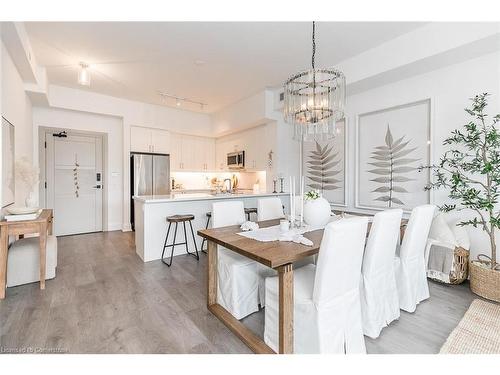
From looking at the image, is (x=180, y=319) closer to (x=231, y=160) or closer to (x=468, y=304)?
(x=468, y=304)

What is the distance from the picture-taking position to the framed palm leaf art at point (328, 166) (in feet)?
13.5

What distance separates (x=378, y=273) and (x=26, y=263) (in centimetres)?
343

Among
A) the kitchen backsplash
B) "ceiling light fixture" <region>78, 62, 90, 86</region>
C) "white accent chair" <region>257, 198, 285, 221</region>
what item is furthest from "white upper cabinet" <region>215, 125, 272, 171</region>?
"ceiling light fixture" <region>78, 62, 90, 86</region>

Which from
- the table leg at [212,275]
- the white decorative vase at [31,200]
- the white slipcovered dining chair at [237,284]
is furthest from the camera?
the white decorative vase at [31,200]

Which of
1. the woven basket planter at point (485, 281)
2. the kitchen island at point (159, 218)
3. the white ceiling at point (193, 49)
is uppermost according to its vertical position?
the white ceiling at point (193, 49)

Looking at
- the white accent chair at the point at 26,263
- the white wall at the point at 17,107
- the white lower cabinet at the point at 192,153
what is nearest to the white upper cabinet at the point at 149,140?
the white lower cabinet at the point at 192,153

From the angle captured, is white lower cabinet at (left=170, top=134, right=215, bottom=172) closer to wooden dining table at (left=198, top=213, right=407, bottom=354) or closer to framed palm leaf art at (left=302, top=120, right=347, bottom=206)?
framed palm leaf art at (left=302, top=120, right=347, bottom=206)

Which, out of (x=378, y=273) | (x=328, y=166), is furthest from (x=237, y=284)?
(x=328, y=166)

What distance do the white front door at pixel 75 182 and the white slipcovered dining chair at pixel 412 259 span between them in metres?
5.52

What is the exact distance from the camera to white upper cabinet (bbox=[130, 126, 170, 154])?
534cm

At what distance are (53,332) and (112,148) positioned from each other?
14.0 ft

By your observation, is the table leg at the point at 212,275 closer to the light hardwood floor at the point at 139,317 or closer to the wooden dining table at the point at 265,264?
the wooden dining table at the point at 265,264

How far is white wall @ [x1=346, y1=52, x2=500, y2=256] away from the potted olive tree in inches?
3.8

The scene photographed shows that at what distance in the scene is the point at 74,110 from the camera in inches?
184
